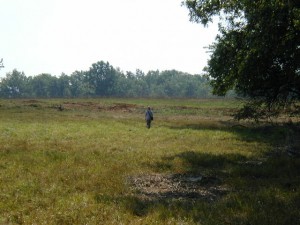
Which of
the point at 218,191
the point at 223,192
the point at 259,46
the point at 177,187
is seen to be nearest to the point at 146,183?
the point at 177,187

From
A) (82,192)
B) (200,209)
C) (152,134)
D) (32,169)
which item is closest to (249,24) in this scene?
(200,209)

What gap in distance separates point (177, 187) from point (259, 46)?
19.7 feet

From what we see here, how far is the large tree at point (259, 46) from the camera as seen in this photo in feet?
43.1

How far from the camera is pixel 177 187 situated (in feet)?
42.8

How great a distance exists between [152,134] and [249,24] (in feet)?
54.7

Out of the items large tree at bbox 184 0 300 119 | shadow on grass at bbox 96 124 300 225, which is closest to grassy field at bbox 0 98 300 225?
shadow on grass at bbox 96 124 300 225

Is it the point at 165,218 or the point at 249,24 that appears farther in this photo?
the point at 249,24

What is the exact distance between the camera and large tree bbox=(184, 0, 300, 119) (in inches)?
518

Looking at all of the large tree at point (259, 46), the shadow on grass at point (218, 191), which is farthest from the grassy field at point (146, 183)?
the large tree at point (259, 46)

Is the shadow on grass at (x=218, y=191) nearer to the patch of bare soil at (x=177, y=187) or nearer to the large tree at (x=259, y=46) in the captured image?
the patch of bare soil at (x=177, y=187)

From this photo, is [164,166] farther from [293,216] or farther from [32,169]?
[293,216]

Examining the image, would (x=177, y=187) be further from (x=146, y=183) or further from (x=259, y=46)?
(x=259, y=46)

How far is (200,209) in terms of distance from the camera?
33.2 ft

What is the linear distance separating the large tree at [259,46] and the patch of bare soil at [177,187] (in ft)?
16.5
